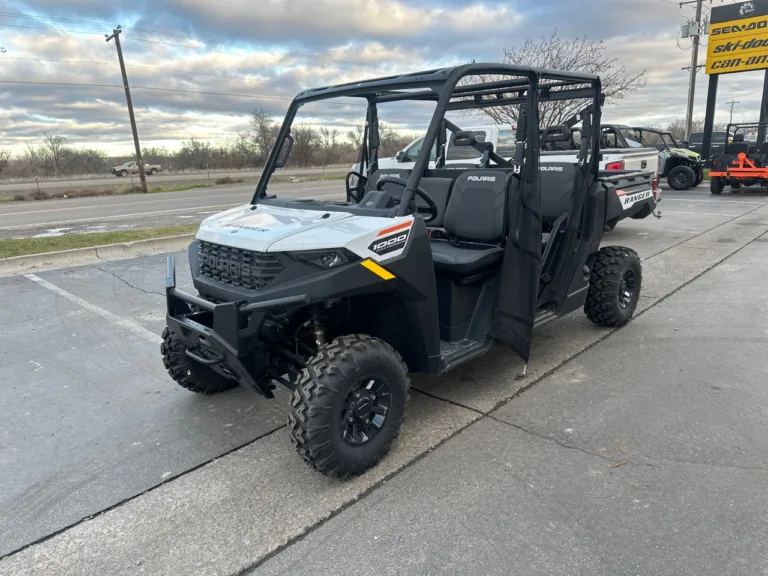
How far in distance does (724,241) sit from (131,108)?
2637cm

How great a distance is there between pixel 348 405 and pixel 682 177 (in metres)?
19.0

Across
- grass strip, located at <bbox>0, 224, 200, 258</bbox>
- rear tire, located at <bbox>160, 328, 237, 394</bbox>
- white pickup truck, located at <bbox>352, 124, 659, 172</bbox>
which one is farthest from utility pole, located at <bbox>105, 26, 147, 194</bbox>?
rear tire, located at <bbox>160, 328, 237, 394</bbox>

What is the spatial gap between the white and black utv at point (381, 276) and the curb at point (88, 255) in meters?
5.35

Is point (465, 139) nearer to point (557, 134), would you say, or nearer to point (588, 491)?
point (557, 134)

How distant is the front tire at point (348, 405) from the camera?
2686 millimetres

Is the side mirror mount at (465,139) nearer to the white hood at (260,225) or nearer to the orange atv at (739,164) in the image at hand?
the white hood at (260,225)

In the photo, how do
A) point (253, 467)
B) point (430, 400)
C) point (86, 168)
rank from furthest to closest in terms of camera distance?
point (86, 168)
point (430, 400)
point (253, 467)

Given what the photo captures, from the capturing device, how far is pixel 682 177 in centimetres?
1834

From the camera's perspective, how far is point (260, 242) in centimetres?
284

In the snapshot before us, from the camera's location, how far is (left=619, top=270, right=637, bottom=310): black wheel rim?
16.9ft

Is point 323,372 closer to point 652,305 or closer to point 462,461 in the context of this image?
point 462,461

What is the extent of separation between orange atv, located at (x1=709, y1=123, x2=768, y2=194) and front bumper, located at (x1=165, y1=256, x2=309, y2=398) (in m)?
17.2

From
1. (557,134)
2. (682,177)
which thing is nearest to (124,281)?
(557,134)

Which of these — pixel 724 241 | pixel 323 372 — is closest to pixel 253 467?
pixel 323 372
